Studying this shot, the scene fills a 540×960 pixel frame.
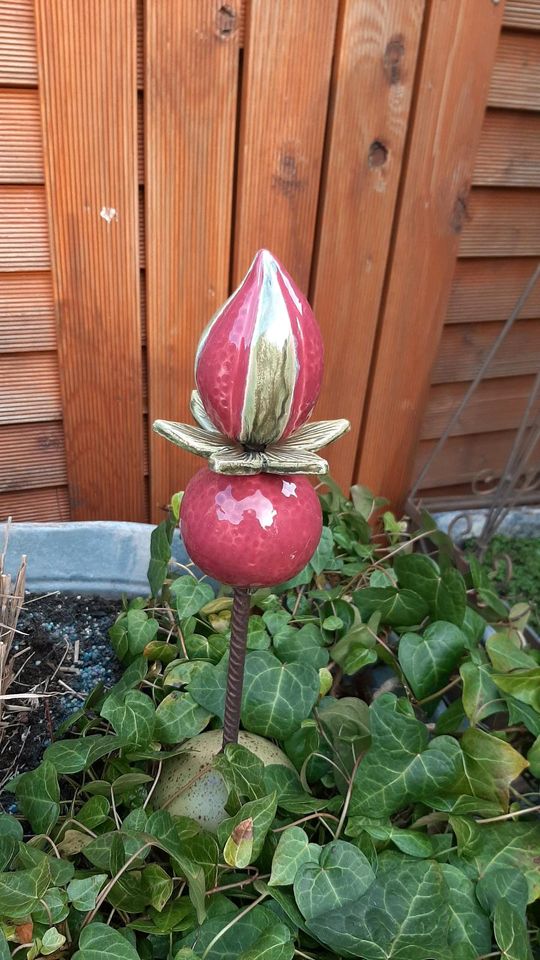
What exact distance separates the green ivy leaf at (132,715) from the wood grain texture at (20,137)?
2.54 ft

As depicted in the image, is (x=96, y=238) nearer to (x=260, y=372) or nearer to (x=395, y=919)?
(x=260, y=372)

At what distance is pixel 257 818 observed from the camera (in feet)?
2.04

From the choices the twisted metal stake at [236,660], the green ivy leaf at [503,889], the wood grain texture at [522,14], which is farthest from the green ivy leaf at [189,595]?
the wood grain texture at [522,14]

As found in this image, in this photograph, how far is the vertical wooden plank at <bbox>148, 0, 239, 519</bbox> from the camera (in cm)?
99

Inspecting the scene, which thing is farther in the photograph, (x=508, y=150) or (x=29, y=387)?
(x=508, y=150)

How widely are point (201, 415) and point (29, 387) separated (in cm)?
68

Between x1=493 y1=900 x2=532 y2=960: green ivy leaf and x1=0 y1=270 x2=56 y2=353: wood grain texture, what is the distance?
39.7 inches

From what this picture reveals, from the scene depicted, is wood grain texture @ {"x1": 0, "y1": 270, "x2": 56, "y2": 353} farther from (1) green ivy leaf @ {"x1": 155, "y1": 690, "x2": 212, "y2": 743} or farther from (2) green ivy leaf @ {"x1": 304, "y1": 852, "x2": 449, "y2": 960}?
(2) green ivy leaf @ {"x1": 304, "y1": 852, "x2": 449, "y2": 960}

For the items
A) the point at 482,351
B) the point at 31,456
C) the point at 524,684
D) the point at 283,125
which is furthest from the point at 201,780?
the point at 482,351

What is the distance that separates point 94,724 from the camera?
2.75ft

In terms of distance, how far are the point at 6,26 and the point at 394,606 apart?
38.0 inches

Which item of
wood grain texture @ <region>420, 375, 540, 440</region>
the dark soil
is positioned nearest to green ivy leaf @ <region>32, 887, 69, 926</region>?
the dark soil

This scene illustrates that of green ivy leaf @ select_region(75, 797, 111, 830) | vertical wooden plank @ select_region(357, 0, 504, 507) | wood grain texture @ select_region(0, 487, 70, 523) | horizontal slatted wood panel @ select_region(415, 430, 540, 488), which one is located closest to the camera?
green ivy leaf @ select_region(75, 797, 111, 830)

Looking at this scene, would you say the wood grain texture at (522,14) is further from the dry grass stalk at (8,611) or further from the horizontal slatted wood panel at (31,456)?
the dry grass stalk at (8,611)
